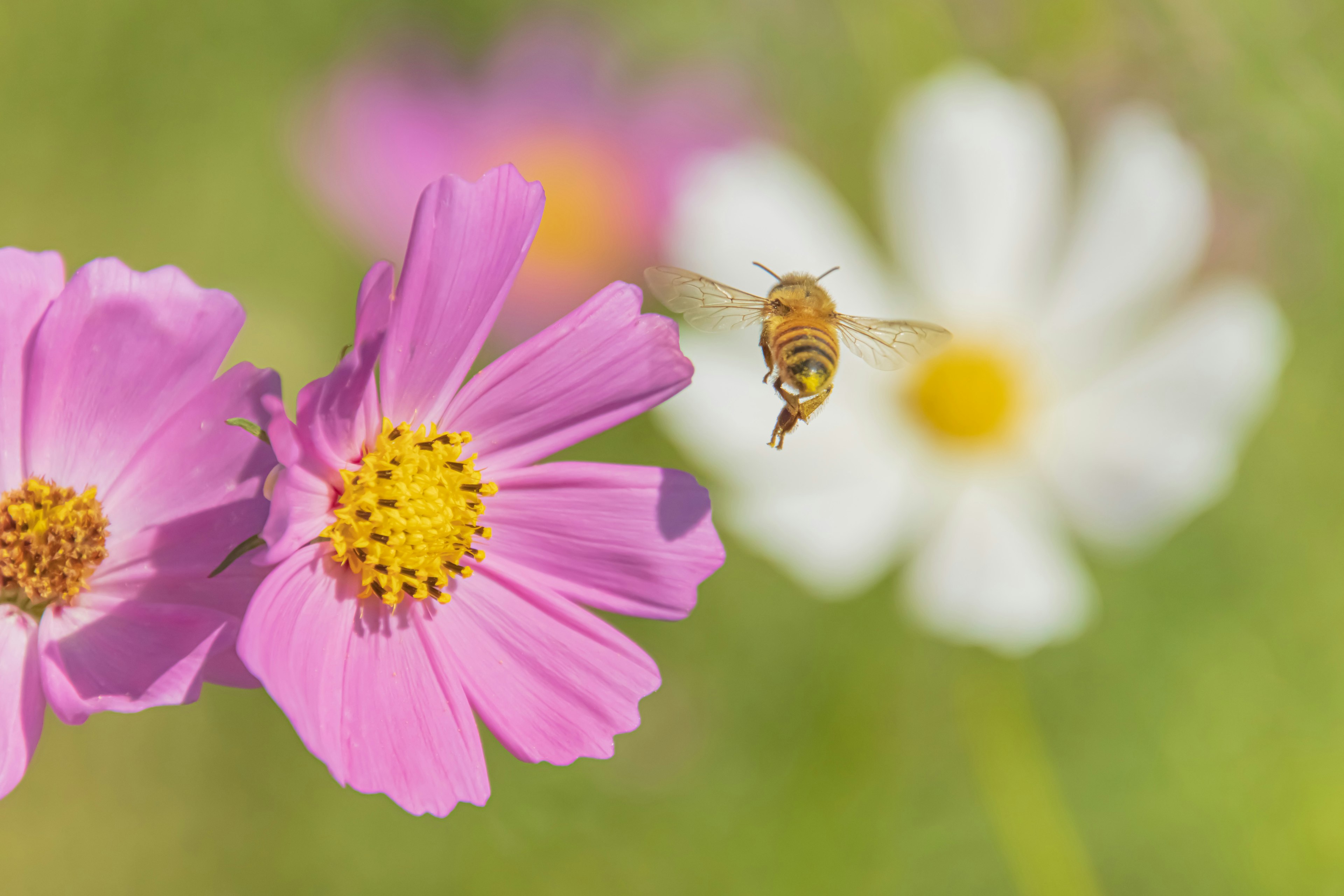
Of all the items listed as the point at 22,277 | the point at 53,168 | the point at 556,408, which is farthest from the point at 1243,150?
the point at 53,168

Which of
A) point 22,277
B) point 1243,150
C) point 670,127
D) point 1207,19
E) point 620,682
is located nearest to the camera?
point 22,277

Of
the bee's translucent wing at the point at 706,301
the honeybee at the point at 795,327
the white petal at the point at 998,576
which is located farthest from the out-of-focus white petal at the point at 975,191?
the bee's translucent wing at the point at 706,301

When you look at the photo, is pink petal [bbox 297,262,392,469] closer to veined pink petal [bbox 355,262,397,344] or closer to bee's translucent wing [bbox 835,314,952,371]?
veined pink petal [bbox 355,262,397,344]

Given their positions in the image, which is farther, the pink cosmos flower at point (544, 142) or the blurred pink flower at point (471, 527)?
the pink cosmos flower at point (544, 142)

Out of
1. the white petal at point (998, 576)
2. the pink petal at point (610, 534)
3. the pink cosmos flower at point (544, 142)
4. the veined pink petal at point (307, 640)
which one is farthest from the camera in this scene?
the pink cosmos flower at point (544, 142)

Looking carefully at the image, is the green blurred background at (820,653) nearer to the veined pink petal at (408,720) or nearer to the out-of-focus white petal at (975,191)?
the out-of-focus white petal at (975,191)

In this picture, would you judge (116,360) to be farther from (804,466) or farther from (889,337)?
(804,466)

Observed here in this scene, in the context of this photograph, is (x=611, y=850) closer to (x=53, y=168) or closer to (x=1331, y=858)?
(x=1331, y=858)
